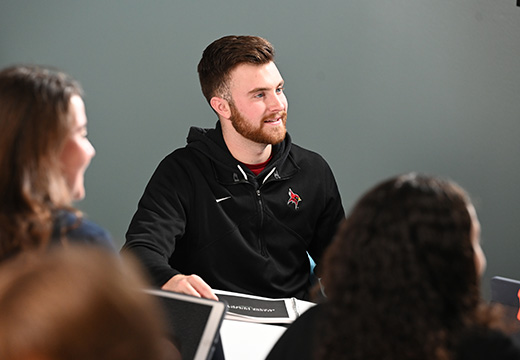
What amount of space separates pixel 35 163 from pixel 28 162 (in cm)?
1

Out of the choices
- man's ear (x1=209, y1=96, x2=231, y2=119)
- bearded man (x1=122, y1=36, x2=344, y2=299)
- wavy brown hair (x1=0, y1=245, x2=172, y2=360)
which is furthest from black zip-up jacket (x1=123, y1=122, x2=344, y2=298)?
wavy brown hair (x1=0, y1=245, x2=172, y2=360)

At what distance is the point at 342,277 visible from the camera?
3.16ft

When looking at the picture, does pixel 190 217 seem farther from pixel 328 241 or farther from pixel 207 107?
pixel 207 107

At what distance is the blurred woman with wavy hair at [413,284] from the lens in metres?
0.92

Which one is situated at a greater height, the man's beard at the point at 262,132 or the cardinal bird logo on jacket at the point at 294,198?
the man's beard at the point at 262,132

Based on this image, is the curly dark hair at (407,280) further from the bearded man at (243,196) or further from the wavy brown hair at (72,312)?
the bearded man at (243,196)

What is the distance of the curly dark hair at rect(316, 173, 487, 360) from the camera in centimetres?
92

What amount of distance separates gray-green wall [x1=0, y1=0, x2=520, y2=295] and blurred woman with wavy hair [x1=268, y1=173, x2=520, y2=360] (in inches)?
91.2

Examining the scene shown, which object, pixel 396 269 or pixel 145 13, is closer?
pixel 396 269

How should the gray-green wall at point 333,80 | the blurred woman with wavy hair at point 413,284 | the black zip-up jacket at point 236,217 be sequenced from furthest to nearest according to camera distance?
the gray-green wall at point 333,80 < the black zip-up jacket at point 236,217 < the blurred woman with wavy hair at point 413,284

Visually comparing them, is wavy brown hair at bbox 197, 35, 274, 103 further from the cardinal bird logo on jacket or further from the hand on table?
the hand on table

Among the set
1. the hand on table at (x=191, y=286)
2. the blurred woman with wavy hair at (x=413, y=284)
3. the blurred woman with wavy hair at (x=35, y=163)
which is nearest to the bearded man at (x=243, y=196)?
the hand on table at (x=191, y=286)

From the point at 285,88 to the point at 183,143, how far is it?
57 cm

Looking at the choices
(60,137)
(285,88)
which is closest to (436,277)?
(60,137)
